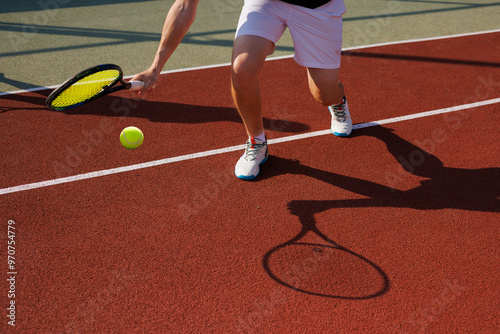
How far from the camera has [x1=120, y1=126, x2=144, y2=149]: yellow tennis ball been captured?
3.96 meters

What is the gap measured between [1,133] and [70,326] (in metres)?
2.52

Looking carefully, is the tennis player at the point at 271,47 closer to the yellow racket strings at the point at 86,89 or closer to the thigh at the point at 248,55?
the thigh at the point at 248,55

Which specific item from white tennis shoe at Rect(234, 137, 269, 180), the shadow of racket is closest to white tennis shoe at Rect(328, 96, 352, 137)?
white tennis shoe at Rect(234, 137, 269, 180)

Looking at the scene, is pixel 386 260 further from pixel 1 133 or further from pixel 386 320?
pixel 1 133

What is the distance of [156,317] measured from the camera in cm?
257

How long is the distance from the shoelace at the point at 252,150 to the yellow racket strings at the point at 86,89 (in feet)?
4.27

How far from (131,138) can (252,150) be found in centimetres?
105

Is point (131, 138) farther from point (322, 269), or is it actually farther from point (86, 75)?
point (322, 269)

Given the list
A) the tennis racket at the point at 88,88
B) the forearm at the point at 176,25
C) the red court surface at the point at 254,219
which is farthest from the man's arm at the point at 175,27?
the red court surface at the point at 254,219

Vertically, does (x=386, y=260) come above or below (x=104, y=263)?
below

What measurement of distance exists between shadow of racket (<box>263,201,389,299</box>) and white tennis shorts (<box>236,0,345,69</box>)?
4.53 feet

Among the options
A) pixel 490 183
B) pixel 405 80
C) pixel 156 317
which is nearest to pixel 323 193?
pixel 490 183

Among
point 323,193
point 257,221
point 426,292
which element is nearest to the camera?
point 426,292

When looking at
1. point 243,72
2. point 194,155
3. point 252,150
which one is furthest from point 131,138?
point 243,72
